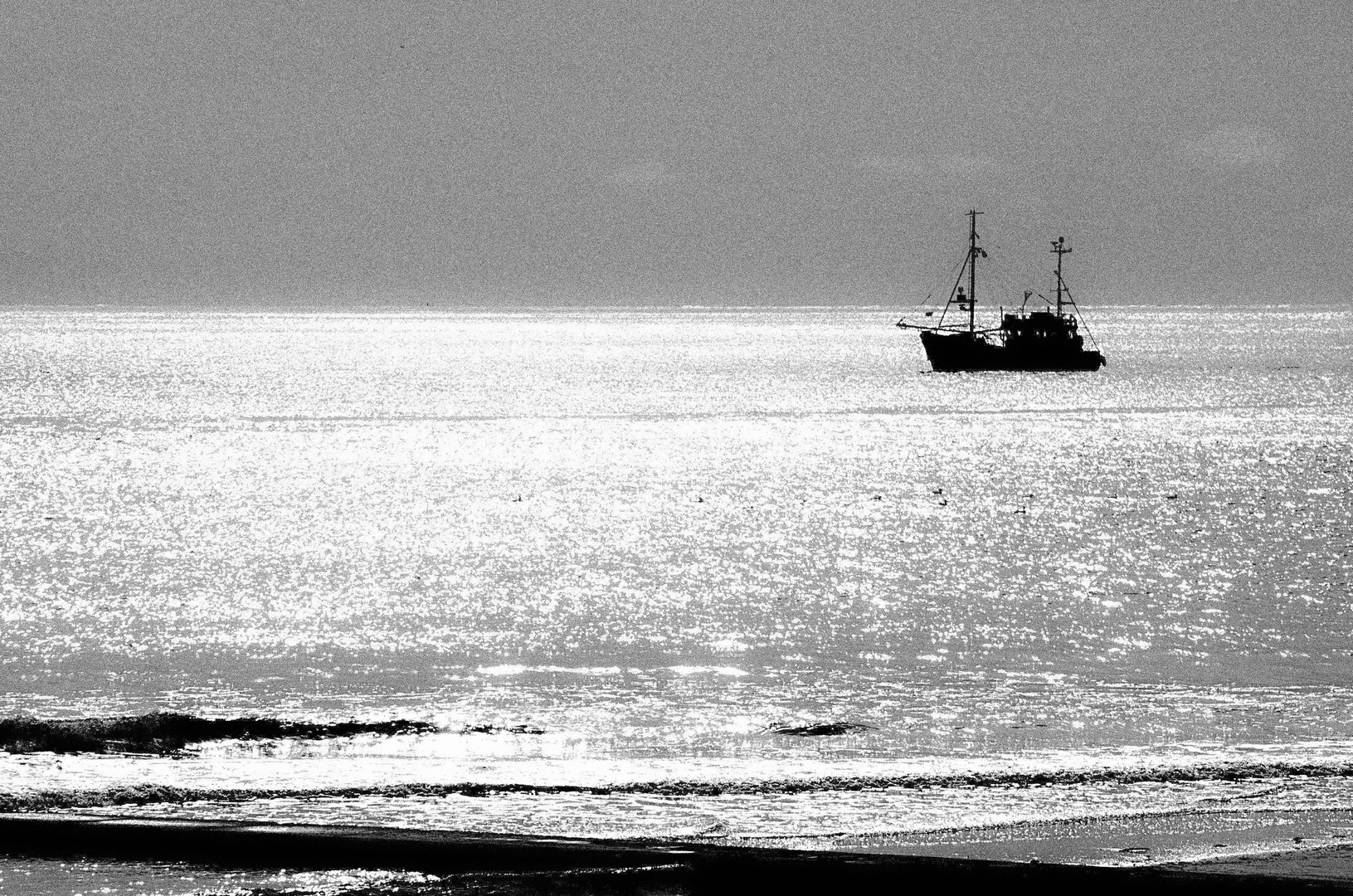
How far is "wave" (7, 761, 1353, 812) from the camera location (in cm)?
1391

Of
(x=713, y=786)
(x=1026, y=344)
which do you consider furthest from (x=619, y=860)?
(x=1026, y=344)

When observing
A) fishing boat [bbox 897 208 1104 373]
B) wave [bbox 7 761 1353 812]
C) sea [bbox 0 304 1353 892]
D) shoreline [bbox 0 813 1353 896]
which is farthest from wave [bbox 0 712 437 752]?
fishing boat [bbox 897 208 1104 373]

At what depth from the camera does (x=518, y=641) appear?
1121 inches

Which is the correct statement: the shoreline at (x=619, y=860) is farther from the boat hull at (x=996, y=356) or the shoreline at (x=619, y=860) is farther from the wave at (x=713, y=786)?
the boat hull at (x=996, y=356)

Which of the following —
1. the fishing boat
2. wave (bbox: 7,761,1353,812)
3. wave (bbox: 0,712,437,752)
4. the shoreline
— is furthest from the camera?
the fishing boat

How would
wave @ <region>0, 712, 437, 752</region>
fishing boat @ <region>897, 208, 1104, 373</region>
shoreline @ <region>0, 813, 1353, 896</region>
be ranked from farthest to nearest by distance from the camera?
fishing boat @ <region>897, 208, 1104, 373</region>
wave @ <region>0, 712, 437, 752</region>
shoreline @ <region>0, 813, 1353, 896</region>

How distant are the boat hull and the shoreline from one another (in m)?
130

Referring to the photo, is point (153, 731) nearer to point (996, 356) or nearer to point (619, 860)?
point (619, 860)

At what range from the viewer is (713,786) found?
15.0 meters

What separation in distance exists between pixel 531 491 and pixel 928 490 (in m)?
15.2

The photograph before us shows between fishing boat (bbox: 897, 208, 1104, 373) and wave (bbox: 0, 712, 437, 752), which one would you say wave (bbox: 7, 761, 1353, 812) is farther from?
fishing boat (bbox: 897, 208, 1104, 373)

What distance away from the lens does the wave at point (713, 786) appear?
13906 millimetres

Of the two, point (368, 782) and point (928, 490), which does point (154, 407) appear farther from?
point (368, 782)

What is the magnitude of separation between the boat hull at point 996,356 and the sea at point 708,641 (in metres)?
56.4
